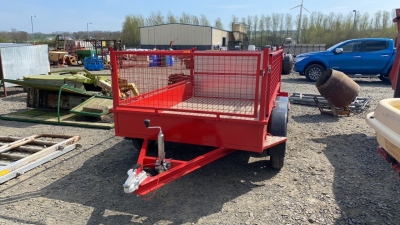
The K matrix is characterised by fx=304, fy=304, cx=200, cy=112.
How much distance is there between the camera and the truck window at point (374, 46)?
12547mm

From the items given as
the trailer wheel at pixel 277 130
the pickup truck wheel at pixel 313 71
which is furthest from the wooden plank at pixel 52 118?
the pickup truck wheel at pixel 313 71

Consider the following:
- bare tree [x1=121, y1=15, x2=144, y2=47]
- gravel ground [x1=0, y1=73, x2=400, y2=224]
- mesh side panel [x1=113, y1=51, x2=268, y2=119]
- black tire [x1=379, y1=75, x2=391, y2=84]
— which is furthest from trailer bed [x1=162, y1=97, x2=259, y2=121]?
bare tree [x1=121, y1=15, x2=144, y2=47]

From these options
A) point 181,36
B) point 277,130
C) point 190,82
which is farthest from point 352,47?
point 181,36

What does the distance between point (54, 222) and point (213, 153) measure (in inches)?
68.7

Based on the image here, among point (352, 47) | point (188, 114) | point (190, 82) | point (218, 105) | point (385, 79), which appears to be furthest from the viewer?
point (385, 79)

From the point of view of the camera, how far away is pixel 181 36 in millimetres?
39312

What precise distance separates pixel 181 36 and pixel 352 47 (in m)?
28.7

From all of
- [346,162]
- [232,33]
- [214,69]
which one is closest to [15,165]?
[214,69]

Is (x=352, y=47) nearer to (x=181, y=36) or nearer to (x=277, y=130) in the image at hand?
(x=277, y=130)

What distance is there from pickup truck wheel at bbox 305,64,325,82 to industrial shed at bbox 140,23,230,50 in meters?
24.0

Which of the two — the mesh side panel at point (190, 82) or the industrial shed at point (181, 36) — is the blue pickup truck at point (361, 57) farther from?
the industrial shed at point (181, 36)

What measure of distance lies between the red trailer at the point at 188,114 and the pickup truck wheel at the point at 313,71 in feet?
30.3

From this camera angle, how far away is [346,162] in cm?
448

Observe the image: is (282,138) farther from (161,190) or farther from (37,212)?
(37,212)
